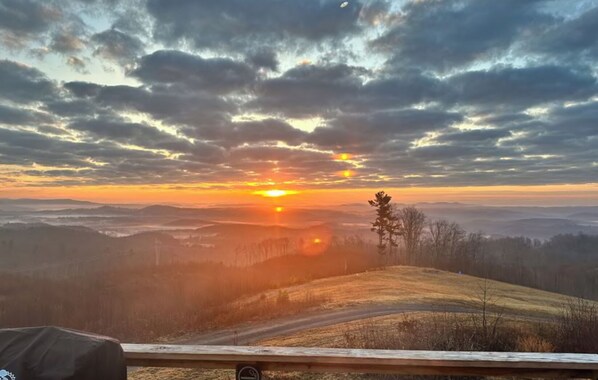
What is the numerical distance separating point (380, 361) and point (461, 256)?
8515cm

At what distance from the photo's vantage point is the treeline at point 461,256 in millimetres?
71188

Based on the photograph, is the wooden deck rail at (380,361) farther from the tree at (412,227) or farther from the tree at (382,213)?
the tree at (412,227)

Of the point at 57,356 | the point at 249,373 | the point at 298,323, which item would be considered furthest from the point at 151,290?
the point at 57,356

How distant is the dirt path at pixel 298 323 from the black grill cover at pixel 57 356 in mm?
16901

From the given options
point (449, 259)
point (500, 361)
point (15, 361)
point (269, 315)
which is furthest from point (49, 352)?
point (449, 259)

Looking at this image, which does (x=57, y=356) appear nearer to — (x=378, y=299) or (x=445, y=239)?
(x=378, y=299)

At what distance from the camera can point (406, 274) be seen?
157 feet

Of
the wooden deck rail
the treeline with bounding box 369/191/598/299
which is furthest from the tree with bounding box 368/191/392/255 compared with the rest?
the wooden deck rail

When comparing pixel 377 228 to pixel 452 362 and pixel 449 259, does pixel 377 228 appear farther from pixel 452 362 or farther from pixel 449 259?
pixel 452 362

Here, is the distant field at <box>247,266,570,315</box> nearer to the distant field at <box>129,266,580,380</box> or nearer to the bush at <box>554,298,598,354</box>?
the distant field at <box>129,266,580,380</box>

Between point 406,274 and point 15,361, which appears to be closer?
point 15,361

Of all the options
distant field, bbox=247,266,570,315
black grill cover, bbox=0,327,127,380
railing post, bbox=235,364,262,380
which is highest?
black grill cover, bbox=0,327,127,380

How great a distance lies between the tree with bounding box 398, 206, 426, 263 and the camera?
86.1 metres

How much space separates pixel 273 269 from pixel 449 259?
39.6 metres
